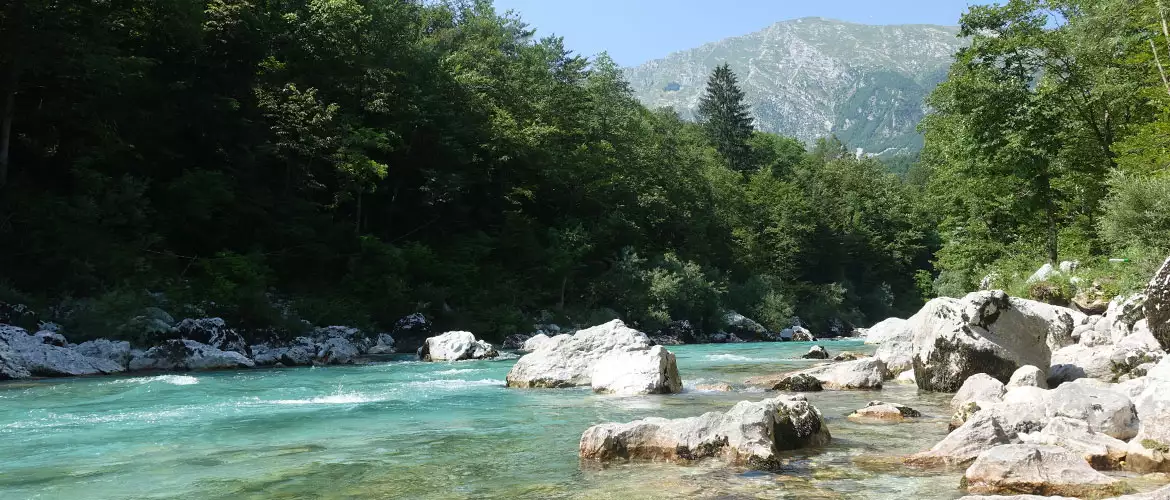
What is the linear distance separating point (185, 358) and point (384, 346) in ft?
26.0

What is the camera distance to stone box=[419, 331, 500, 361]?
74.9ft

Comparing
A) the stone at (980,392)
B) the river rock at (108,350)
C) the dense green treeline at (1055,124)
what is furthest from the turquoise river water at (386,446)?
the dense green treeline at (1055,124)

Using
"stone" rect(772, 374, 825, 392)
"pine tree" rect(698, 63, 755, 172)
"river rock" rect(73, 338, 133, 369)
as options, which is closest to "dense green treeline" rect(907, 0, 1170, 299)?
"stone" rect(772, 374, 825, 392)

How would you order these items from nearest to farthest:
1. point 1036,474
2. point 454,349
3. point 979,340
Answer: point 1036,474 < point 979,340 < point 454,349

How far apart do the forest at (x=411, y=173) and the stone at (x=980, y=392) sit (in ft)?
27.2

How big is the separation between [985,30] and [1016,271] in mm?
7934

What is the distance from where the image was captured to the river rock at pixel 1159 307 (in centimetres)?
1137

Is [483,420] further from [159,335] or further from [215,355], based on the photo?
[159,335]

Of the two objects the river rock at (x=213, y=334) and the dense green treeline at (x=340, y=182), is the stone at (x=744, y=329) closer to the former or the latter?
the dense green treeline at (x=340, y=182)

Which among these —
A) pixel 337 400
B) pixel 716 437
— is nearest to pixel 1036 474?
pixel 716 437

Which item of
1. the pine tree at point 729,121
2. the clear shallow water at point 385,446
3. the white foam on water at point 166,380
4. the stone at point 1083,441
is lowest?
the clear shallow water at point 385,446

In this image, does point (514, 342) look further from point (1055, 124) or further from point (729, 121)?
point (729, 121)

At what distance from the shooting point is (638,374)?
1333 cm

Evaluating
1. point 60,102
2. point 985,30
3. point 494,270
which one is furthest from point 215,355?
point 985,30
